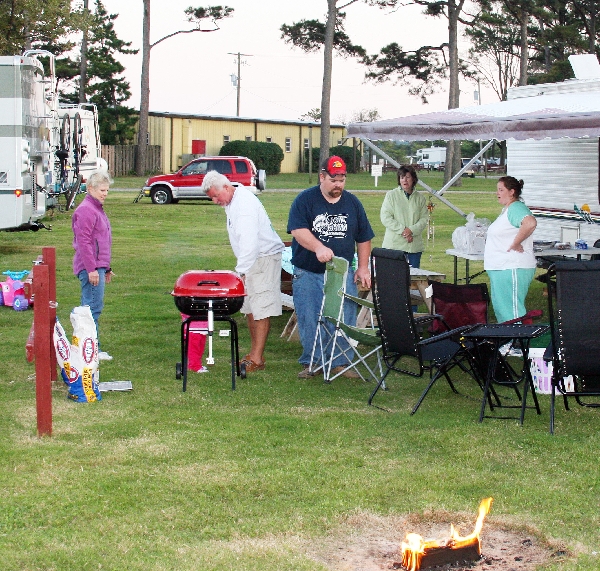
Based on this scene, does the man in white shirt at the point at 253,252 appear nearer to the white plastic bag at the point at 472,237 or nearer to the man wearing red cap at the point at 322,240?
the man wearing red cap at the point at 322,240

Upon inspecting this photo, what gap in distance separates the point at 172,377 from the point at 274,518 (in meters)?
3.18

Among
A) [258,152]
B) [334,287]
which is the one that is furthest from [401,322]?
[258,152]

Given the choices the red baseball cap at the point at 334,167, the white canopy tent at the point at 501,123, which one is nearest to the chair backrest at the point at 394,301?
the red baseball cap at the point at 334,167

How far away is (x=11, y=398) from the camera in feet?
22.6

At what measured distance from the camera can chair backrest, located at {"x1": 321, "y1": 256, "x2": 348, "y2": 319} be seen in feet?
24.0

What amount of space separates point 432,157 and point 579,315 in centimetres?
7139

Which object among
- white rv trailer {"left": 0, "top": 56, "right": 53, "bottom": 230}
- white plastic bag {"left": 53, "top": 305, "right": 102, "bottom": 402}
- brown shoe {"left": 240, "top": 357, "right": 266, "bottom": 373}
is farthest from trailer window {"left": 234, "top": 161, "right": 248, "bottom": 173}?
white plastic bag {"left": 53, "top": 305, "right": 102, "bottom": 402}

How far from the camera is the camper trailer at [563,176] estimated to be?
11.8 meters

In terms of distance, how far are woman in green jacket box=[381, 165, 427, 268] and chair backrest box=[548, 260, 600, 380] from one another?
412 cm

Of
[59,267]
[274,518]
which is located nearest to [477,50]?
[59,267]

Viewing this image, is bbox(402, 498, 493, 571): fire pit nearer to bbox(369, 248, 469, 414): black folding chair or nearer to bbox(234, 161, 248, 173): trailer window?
bbox(369, 248, 469, 414): black folding chair

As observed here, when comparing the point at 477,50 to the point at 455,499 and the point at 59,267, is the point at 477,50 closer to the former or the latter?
the point at 59,267

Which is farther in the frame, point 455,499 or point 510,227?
point 510,227

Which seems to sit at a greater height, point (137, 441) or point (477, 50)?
point (477, 50)
